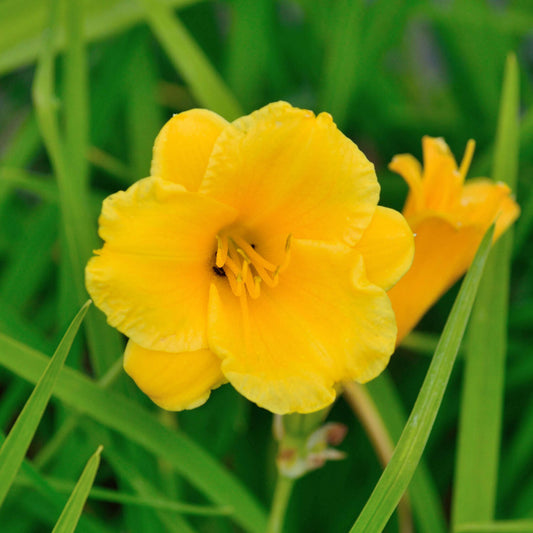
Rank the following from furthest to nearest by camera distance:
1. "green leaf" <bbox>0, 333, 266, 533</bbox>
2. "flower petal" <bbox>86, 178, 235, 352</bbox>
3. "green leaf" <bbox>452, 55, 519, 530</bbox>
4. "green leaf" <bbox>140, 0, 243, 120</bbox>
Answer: "green leaf" <bbox>140, 0, 243, 120</bbox> < "green leaf" <bbox>452, 55, 519, 530</bbox> < "green leaf" <bbox>0, 333, 266, 533</bbox> < "flower petal" <bbox>86, 178, 235, 352</bbox>

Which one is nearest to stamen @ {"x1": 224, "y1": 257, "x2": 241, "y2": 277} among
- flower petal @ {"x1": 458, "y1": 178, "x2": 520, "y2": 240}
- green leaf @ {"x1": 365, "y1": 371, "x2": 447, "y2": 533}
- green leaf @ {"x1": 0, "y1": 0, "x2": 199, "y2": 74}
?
flower petal @ {"x1": 458, "y1": 178, "x2": 520, "y2": 240}

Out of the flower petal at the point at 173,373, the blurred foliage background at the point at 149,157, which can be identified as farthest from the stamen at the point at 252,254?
the blurred foliage background at the point at 149,157

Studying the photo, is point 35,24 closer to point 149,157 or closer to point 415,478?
point 149,157

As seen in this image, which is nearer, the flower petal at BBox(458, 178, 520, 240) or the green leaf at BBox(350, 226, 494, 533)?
the green leaf at BBox(350, 226, 494, 533)

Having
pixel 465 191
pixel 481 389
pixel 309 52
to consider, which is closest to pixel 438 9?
pixel 309 52

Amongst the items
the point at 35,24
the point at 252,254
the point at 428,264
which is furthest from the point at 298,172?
the point at 35,24

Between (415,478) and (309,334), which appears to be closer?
(309,334)

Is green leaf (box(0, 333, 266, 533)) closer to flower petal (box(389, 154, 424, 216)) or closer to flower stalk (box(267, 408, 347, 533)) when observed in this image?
flower stalk (box(267, 408, 347, 533))
